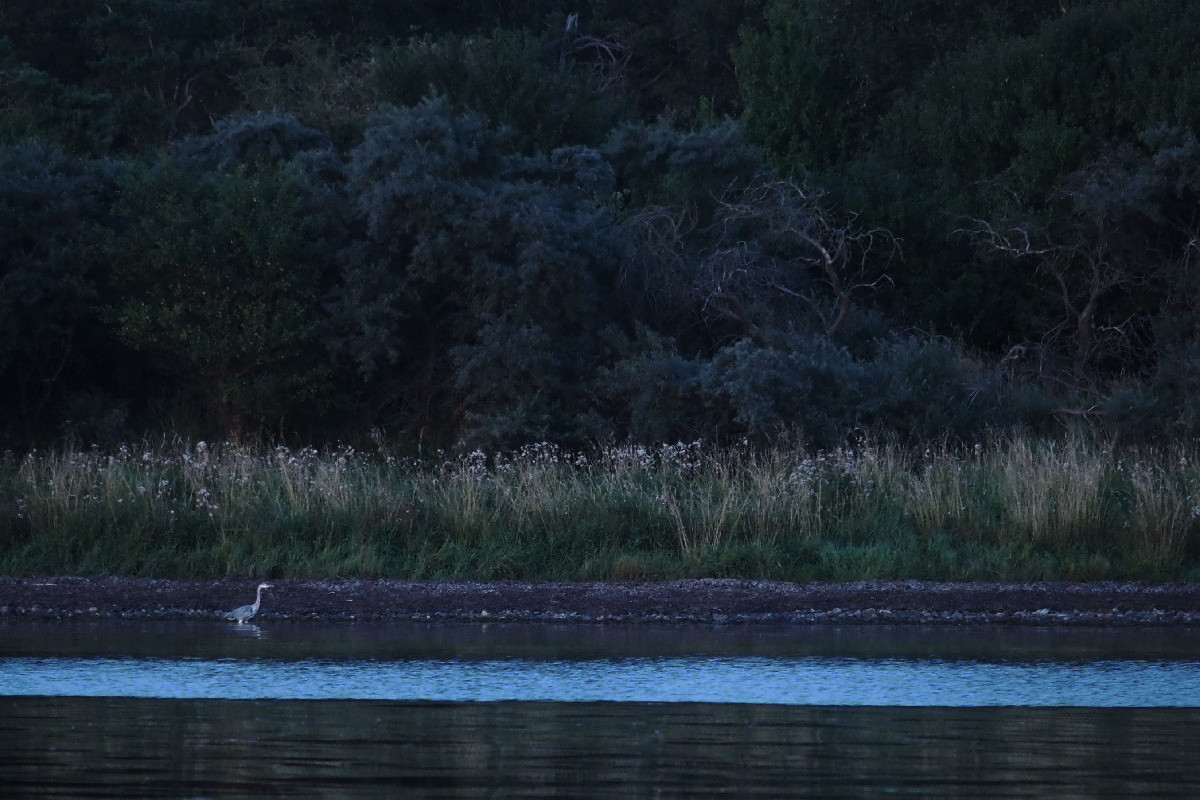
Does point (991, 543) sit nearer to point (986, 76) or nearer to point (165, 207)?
point (165, 207)

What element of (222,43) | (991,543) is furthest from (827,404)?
(222,43)

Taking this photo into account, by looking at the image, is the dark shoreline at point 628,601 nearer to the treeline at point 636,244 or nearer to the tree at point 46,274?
the treeline at point 636,244

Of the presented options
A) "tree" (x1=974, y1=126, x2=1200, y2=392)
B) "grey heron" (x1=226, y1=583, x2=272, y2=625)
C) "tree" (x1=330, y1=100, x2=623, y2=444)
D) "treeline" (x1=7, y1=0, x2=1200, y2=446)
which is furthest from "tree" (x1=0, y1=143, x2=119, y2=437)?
"tree" (x1=974, y1=126, x2=1200, y2=392)

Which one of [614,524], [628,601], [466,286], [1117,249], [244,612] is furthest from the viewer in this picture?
[1117,249]

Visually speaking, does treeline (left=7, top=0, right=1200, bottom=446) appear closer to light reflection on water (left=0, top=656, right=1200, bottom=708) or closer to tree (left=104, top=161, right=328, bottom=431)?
tree (left=104, top=161, right=328, bottom=431)

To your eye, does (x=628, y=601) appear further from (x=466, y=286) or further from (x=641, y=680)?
(x=466, y=286)

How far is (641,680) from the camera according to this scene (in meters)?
9.78

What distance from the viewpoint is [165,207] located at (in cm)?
2194

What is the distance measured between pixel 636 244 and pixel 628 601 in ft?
37.4

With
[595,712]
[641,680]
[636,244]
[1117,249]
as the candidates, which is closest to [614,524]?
[641,680]

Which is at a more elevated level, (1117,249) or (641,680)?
(1117,249)

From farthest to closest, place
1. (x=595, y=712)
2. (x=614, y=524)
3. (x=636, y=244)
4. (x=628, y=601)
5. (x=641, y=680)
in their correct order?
(x=636, y=244)
(x=614, y=524)
(x=628, y=601)
(x=641, y=680)
(x=595, y=712)

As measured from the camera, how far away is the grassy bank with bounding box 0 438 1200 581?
14586mm

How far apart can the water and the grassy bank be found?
2.41m
